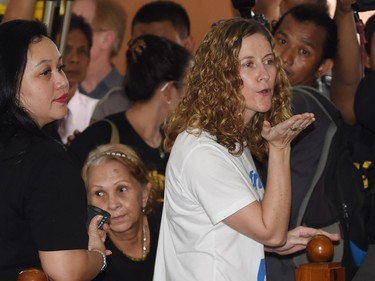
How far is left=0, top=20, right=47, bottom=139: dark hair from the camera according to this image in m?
2.44

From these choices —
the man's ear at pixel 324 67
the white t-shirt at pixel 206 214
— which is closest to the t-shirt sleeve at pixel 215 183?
the white t-shirt at pixel 206 214

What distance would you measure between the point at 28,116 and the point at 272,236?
716mm

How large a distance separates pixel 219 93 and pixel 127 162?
0.87m

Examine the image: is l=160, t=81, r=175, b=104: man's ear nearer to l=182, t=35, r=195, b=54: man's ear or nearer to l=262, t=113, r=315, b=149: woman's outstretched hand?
l=182, t=35, r=195, b=54: man's ear

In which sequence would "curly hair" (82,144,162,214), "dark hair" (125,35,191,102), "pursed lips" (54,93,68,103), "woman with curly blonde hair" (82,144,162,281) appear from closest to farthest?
"pursed lips" (54,93,68,103) → "woman with curly blonde hair" (82,144,162,281) → "curly hair" (82,144,162,214) → "dark hair" (125,35,191,102)

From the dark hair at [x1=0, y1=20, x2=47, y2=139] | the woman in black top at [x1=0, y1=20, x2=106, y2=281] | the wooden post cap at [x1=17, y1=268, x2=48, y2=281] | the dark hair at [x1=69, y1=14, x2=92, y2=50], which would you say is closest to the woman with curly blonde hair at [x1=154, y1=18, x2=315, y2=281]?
the woman in black top at [x1=0, y1=20, x2=106, y2=281]

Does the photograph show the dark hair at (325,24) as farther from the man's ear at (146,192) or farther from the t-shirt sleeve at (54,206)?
the t-shirt sleeve at (54,206)

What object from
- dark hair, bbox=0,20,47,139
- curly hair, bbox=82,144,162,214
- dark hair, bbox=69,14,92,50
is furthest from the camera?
dark hair, bbox=69,14,92,50

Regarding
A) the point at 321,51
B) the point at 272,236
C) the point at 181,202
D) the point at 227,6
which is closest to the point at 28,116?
the point at 181,202

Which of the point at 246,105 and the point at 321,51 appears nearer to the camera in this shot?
the point at 246,105

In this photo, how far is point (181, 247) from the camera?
8.51 feet

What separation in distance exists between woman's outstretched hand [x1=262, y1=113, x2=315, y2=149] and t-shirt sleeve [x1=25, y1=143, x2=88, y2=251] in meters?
0.56

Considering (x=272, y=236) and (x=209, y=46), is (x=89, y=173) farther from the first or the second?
(x=272, y=236)

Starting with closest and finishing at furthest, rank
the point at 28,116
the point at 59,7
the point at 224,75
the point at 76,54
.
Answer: the point at 28,116, the point at 224,75, the point at 59,7, the point at 76,54
